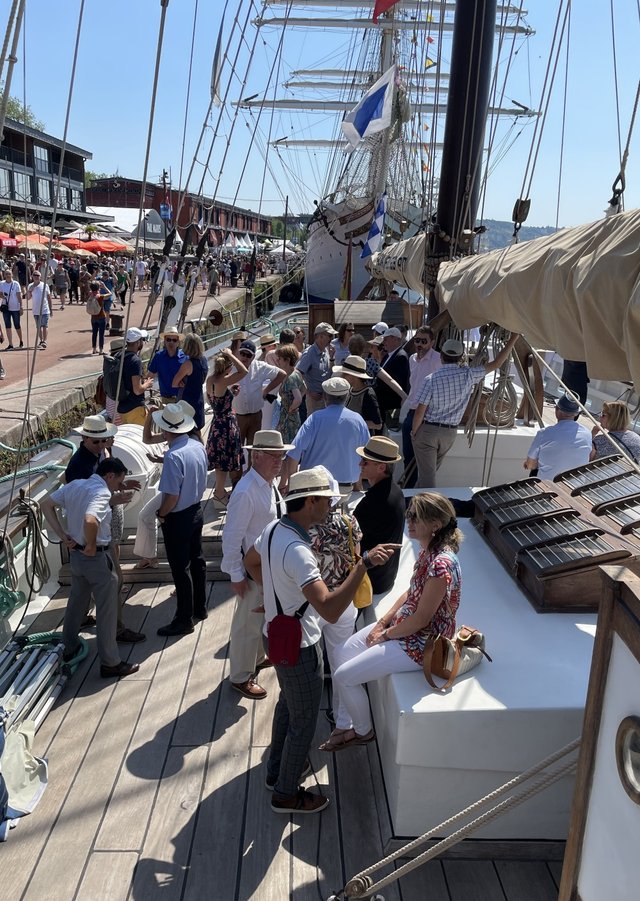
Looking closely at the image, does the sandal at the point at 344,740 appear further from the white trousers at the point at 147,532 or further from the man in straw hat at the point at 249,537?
the white trousers at the point at 147,532

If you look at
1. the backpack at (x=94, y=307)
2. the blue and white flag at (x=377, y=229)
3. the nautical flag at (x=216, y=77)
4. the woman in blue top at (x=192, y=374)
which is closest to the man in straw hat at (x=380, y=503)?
the woman in blue top at (x=192, y=374)

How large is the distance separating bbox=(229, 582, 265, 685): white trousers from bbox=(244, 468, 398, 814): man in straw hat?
2.42 feet

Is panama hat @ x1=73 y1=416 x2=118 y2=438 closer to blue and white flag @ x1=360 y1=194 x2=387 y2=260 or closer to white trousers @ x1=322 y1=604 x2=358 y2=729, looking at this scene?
white trousers @ x1=322 y1=604 x2=358 y2=729

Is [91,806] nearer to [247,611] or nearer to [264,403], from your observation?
[247,611]

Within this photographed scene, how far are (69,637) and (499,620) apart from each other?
247 cm

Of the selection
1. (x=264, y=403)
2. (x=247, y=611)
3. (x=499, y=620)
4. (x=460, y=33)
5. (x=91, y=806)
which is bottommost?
(x=91, y=806)

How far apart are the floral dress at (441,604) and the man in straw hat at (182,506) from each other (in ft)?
5.88

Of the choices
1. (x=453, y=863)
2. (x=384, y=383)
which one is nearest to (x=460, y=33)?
(x=384, y=383)

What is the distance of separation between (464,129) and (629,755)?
5973 millimetres

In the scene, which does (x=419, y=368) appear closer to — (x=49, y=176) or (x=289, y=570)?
(x=289, y=570)

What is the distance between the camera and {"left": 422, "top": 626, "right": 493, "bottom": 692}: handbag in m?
2.83

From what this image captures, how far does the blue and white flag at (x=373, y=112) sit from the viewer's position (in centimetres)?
841

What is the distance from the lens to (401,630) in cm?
294

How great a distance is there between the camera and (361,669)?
3.03m
